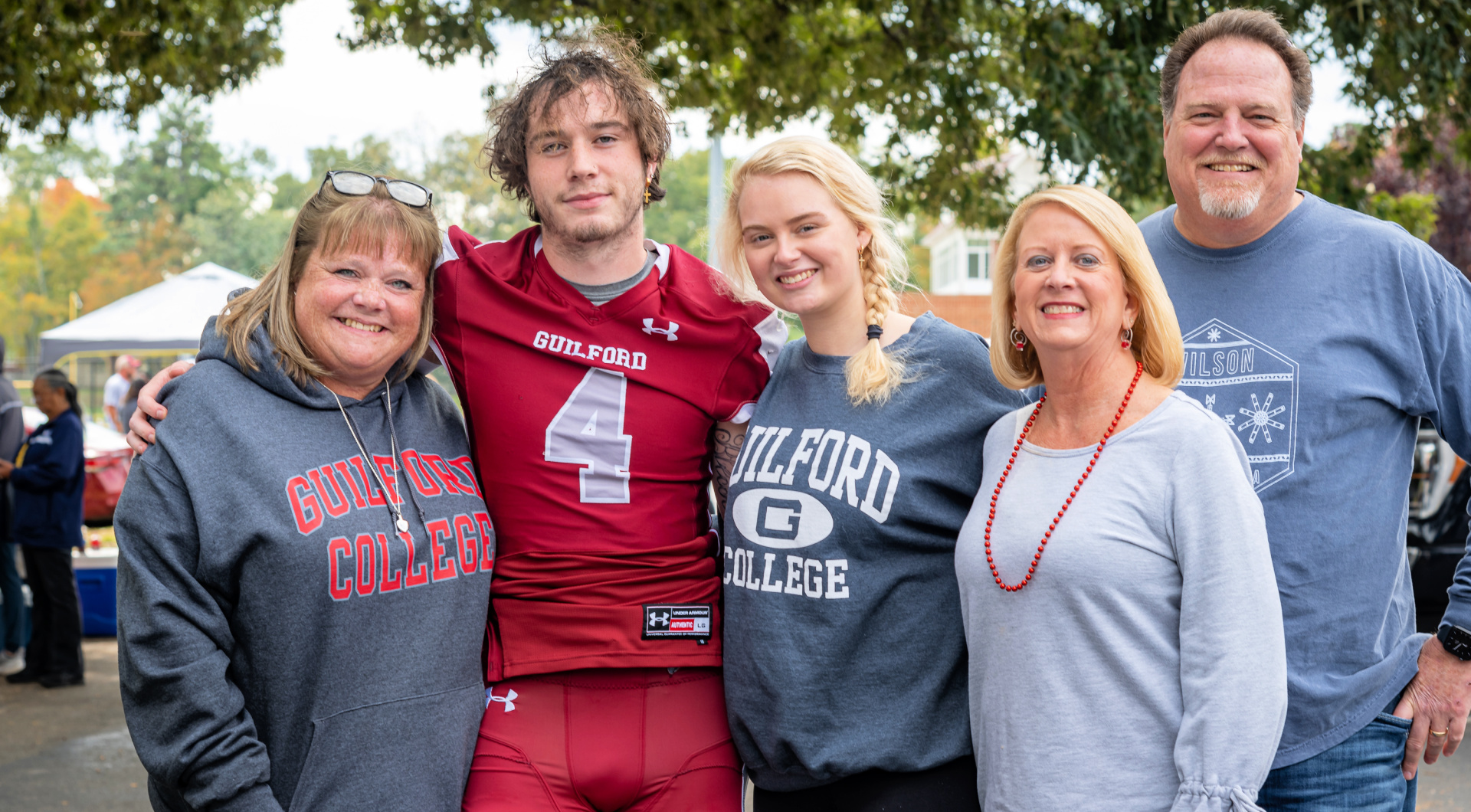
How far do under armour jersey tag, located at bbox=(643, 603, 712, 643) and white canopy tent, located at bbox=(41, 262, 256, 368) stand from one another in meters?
14.8

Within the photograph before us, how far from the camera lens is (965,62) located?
8695 mm

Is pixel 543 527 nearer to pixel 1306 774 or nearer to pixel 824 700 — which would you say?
pixel 824 700

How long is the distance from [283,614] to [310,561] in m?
0.13

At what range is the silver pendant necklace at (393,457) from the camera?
2.49m

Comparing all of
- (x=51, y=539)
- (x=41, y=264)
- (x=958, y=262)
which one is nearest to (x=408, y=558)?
(x=51, y=539)

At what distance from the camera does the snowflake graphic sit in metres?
2.43

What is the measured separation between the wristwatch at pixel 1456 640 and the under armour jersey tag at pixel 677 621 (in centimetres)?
172

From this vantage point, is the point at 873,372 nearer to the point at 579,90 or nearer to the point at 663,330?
the point at 663,330

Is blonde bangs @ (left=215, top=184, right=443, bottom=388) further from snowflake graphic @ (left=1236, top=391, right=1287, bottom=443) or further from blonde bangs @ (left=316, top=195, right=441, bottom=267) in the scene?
snowflake graphic @ (left=1236, top=391, right=1287, bottom=443)

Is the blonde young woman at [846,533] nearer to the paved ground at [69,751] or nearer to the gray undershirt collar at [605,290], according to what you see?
the gray undershirt collar at [605,290]

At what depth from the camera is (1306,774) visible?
2.40 meters

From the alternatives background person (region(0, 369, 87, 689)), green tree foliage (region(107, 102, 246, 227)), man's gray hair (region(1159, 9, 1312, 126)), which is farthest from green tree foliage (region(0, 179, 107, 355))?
man's gray hair (region(1159, 9, 1312, 126))

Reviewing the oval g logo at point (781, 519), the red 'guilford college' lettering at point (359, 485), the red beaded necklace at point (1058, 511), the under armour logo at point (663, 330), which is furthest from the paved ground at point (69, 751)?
the red beaded necklace at point (1058, 511)

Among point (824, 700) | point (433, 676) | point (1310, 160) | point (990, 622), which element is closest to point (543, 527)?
point (433, 676)
